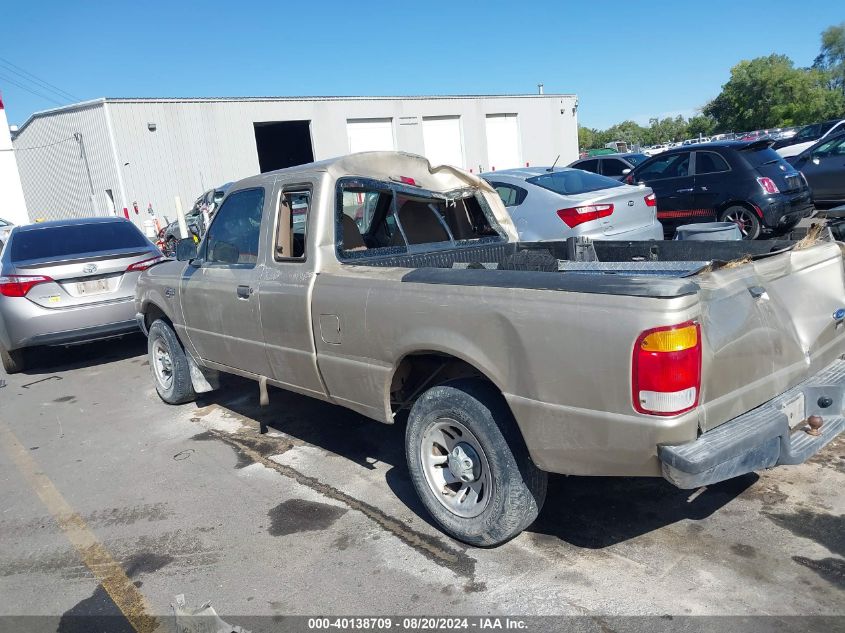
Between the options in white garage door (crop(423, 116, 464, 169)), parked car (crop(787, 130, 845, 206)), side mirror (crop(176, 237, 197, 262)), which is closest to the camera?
side mirror (crop(176, 237, 197, 262))

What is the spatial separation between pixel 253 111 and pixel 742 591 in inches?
1059

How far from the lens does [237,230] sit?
4910mm

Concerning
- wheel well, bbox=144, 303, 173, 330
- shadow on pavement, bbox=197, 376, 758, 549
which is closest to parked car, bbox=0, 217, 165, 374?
wheel well, bbox=144, 303, 173, 330

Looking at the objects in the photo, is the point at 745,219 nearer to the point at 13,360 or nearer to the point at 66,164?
the point at 13,360

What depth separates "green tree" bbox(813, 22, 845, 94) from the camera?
275 feet

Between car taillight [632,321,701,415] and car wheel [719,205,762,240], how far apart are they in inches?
319

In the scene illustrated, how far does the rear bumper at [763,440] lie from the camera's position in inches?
101

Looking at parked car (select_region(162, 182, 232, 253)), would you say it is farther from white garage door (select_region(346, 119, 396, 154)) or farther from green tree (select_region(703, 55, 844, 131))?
green tree (select_region(703, 55, 844, 131))

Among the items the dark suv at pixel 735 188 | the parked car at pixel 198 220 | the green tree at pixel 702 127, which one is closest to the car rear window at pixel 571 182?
the dark suv at pixel 735 188

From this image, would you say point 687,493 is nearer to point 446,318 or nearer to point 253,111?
point 446,318

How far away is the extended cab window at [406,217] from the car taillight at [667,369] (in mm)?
2218

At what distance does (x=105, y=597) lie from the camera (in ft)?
10.7

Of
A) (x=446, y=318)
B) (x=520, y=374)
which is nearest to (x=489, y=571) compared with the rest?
(x=520, y=374)

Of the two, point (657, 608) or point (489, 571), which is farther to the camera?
point (489, 571)
